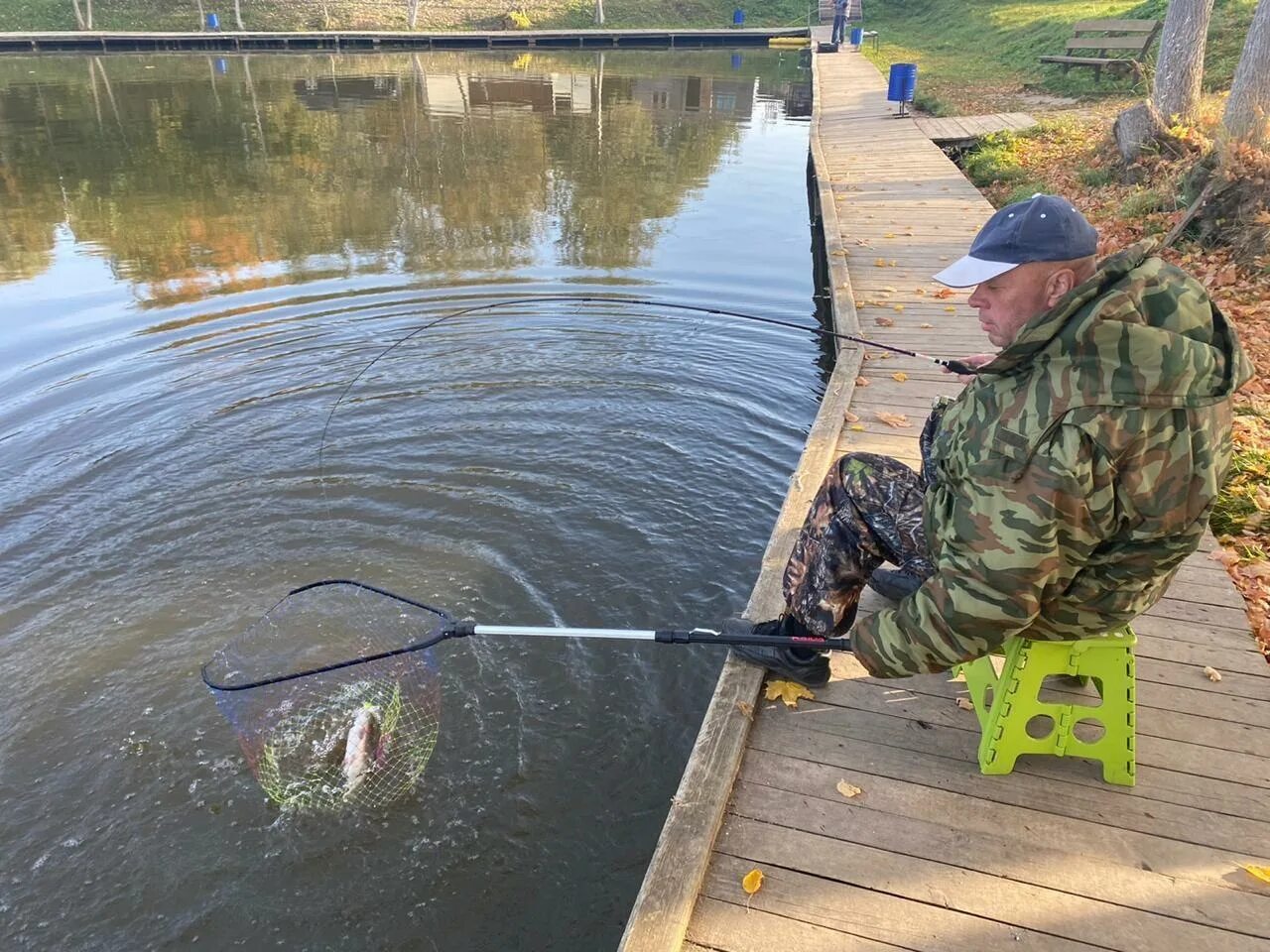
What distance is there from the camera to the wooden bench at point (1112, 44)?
18.1 metres

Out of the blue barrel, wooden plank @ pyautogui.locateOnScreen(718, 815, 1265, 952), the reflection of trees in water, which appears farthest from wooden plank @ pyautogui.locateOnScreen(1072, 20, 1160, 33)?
wooden plank @ pyautogui.locateOnScreen(718, 815, 1265, 952)

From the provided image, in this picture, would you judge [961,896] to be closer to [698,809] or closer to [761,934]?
[761,934]

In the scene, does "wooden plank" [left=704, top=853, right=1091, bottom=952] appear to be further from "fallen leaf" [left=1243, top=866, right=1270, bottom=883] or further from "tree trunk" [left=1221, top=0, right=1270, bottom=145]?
"tree trunk" [left=1221, top=0, right=1270, bottom=145]

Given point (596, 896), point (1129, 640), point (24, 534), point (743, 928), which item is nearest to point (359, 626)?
point (596, 896)

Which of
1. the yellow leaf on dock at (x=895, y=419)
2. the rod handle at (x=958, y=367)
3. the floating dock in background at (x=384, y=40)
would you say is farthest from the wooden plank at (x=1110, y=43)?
the floating dock in background at (x=384, y=40)

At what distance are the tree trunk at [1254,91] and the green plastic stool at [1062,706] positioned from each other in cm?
875

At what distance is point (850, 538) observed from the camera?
134 inches

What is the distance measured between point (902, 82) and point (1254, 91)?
10.8m

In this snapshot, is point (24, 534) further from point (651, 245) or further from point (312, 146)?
point (312, 146)

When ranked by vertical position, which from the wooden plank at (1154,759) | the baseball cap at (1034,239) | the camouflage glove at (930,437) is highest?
the baseball cap at (1034,239)

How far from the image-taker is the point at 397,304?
10250mm

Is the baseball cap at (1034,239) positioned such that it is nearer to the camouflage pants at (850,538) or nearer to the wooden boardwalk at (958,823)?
the camouflage pants at (850,538)

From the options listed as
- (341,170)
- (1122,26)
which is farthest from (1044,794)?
(1122,26)

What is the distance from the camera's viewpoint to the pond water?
11.8 feet
